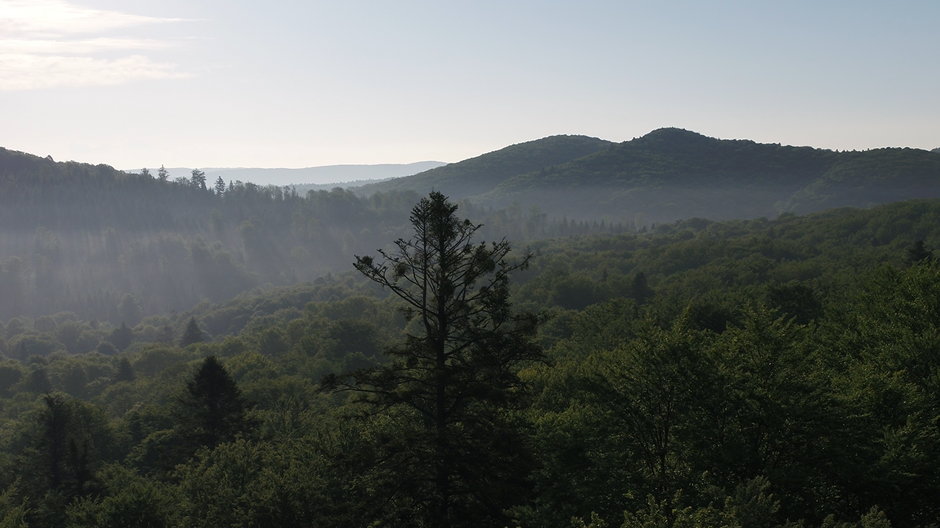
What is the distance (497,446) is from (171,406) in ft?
162

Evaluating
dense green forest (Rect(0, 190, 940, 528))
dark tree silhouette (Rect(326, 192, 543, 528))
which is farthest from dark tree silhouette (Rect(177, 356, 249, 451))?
dark tree silhouette (Rect(326, 192, 543, 528))

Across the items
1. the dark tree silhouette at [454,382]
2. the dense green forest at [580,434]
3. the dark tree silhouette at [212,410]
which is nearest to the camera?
the dense green forest at [580,434]

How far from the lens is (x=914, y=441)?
19.8 meters

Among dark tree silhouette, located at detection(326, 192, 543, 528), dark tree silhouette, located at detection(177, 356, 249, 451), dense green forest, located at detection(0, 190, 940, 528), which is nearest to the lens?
dense green forest, located at detection(0, 190, 940, 528)

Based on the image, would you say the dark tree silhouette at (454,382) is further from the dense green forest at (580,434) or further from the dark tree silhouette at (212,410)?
the dark tree silhouette at (212,410)

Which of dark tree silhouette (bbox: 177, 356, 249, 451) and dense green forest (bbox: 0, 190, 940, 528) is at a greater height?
dense green forest (bbox: 0, 190, 940, 528)

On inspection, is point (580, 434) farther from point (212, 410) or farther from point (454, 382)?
point (212, 410)

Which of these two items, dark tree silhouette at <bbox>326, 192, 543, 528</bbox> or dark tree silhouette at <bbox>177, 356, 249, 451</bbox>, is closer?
dark tree silhouette at <bbox>326, 192, 543, 528</bbox>

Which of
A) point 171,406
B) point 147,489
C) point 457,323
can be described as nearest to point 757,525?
point 457,323

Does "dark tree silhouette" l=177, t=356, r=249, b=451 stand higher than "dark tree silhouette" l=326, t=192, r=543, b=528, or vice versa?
"dark tree silhouette" l=326, t=192, r=543, b=528

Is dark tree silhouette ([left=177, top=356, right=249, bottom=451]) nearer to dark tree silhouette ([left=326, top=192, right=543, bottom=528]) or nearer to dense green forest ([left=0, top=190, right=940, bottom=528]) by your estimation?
dense green forest ([left=0, top=190, right=940, bottom=528])

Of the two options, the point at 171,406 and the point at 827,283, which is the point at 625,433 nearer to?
the point at 171,406

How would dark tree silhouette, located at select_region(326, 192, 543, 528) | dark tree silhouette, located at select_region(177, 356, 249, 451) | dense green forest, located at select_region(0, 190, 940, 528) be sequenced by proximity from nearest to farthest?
dense green forest, located at select_region(0, 190, 940, 528)
dark tree silhouette, located at select_region(326, 192, 543, 528)
dark tree silhouette, located at select_region(177, 356, 249, 451)

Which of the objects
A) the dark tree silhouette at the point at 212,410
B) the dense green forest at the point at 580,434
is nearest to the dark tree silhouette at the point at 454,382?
the dense green forest at the point at 580,434
